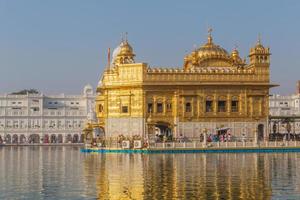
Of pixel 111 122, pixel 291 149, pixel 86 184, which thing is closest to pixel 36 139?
pixel 111 122

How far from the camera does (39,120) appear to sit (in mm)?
117500

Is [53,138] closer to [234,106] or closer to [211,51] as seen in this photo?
[211,51]

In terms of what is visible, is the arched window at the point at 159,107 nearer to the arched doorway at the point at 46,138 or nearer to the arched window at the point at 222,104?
the arched window at the point at 222,104

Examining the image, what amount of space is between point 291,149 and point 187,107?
9.93m

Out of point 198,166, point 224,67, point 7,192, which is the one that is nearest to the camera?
point 7,192

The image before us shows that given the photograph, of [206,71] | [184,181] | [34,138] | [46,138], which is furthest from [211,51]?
[34,138]

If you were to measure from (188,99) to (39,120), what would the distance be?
6795 cm

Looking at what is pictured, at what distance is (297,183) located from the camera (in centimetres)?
2308

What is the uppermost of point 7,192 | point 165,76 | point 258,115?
point 165,76

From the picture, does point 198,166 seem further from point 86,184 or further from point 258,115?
point 258,115

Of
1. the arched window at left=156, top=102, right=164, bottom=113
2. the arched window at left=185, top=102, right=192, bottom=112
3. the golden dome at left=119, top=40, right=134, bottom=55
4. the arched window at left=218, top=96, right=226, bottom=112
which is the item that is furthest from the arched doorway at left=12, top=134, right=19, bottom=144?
the arched window at left=218, top=96, right=226, bottom=112

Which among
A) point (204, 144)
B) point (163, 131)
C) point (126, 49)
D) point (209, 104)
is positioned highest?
point (126, 49)

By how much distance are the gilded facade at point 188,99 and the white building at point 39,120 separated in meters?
57.8

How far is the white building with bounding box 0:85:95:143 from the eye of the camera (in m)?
111
